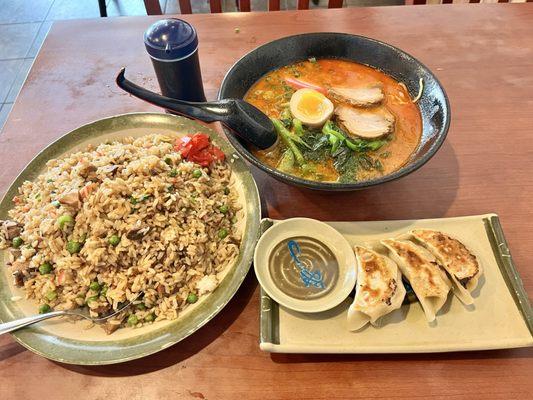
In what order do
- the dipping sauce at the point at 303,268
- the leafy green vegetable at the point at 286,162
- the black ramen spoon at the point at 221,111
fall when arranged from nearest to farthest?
the dipping sauce at the point at 303,268 → the black ramen spoon at the point at 221,111 → the leafy green vegetable at the point at 286,162

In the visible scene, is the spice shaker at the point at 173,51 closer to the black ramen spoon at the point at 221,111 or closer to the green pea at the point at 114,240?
the black ramen spoon at the point at 221,111

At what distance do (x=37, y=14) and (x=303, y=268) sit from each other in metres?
6.04

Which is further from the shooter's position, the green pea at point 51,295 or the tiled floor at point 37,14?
the tiled floor at point 37,14

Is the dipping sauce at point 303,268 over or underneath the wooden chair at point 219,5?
underneath

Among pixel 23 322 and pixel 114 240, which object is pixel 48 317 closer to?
pixel 23 322

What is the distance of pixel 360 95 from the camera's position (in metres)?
2.07

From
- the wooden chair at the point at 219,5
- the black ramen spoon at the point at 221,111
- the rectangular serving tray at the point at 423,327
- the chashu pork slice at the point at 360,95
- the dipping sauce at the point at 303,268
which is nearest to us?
the rectangular serving tray at the point at 423,327

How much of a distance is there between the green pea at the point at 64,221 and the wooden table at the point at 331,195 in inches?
18.7

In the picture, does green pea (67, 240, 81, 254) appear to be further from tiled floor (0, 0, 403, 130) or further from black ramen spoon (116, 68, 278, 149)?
tiled floor (0, 0, 403, 130)

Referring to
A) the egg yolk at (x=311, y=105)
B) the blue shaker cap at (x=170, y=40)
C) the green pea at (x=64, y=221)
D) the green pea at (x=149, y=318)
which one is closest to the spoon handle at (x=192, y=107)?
the blue shaker cap at (x=170, y=40)

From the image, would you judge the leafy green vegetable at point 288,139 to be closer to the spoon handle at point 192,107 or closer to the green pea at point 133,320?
the spoon handle at point 192,107

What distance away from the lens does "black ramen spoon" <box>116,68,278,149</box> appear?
5.43 feet

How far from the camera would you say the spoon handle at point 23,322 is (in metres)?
1.34

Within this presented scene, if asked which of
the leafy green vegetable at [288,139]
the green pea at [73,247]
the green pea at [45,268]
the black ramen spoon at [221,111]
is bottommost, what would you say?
the green pea at [45,268]
